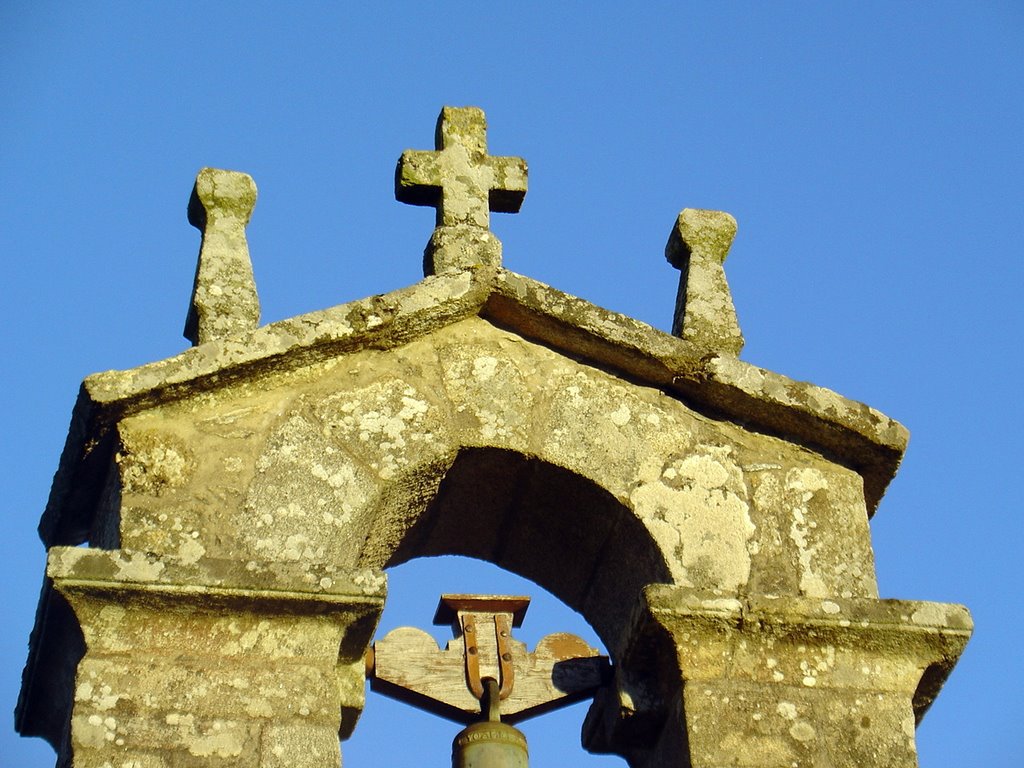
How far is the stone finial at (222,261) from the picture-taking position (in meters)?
6.37

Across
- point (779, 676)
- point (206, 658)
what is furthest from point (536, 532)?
point (206, 658)

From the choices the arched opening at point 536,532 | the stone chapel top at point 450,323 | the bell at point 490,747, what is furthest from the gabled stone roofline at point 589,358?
the bell at point 490,747

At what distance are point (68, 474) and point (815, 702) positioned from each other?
98.8 inches

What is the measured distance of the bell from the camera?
6.18 m

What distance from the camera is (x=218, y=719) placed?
18.1 feet

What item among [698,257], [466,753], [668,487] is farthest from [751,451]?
[466,753]

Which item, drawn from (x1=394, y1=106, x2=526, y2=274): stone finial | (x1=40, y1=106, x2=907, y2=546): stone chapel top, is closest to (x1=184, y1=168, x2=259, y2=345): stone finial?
(x1=40, y1=106, x2=907, y2=546): stone chapel top

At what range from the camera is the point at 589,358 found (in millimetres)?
6602

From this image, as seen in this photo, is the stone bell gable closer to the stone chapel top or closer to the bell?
the stone chapel top

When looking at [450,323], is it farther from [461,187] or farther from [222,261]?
[222,261]

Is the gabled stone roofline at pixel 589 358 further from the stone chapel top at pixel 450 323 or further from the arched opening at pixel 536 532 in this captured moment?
the arched opening at pixel 536 532

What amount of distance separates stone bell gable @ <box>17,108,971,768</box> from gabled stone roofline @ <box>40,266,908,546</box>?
1cm

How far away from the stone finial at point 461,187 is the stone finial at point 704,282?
0.61 m

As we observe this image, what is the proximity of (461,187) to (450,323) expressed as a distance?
634 mm
